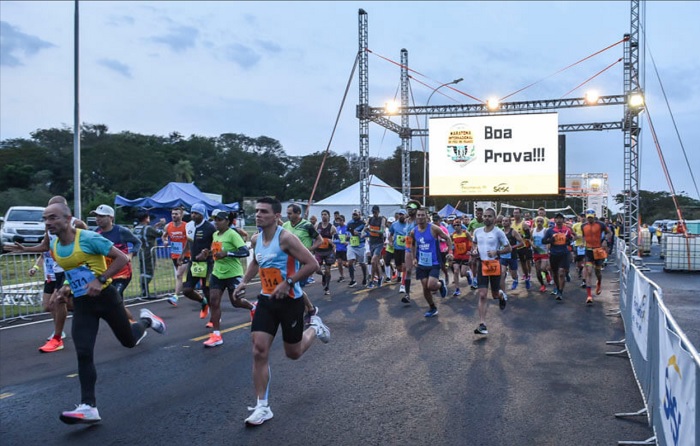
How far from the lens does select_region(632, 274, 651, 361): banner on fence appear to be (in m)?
5.67

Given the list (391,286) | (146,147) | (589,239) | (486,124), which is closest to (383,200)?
(486,124)

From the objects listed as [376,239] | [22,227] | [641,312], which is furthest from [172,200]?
[641,312]

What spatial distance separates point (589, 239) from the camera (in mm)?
13367

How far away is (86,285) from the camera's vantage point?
521cm

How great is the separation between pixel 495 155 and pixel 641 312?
67.6ft

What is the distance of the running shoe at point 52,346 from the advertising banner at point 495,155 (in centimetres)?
2038

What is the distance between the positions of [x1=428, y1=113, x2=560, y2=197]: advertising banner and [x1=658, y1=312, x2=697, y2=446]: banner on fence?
74.1ft

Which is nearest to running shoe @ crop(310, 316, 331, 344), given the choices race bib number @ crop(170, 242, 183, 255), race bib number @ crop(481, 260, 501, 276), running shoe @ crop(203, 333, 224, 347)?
running shoe @ crop(203, 333, 224, 347)

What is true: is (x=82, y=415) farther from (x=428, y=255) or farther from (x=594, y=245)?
(x=594, y=245)

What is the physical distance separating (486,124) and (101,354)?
2162 centimetres

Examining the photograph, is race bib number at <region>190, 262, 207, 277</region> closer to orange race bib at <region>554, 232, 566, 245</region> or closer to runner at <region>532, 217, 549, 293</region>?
orange race bib at <region>554, 232, 566, 245</region>

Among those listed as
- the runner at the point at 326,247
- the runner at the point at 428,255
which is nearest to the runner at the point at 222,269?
the runner at the point at 428,255

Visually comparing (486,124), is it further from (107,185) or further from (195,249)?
(107,185)

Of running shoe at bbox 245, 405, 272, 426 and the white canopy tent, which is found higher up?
the white canopy tent
